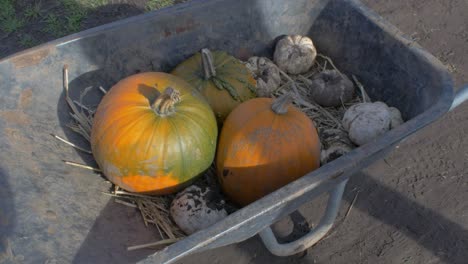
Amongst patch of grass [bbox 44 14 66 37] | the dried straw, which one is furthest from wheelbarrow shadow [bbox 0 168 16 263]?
patch of grass [bbox 44 14 66 37]

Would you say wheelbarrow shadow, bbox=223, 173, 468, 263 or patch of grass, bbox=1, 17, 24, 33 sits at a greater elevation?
patch of grass, bbox=1, 17, 24, 33

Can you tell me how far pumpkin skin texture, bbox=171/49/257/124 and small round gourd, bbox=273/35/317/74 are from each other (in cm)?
34

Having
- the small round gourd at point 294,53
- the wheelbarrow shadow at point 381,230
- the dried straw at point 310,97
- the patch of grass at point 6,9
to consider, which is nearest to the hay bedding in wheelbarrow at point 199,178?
the dried straw at point 310,97

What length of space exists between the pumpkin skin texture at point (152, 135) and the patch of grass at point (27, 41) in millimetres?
2079

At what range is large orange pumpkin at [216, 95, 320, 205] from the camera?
1.88 metres

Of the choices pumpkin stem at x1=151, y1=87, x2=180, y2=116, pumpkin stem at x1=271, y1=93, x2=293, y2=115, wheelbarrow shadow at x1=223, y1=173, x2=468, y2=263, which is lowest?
wheelbarrow shadow at x1=223, y1=173, x2=468, y2=263

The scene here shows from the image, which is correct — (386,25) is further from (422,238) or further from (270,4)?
(422,238)

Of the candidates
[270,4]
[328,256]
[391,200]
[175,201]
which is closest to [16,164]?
[175,201]

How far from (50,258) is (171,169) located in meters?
0.54

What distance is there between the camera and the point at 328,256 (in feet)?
8.63

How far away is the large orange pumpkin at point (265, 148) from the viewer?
1.88 metres

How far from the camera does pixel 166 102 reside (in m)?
1.79

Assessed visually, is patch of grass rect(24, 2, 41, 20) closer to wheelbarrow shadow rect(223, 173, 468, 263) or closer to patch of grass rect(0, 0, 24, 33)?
patch of grass rect(0, 0, 24, 33)

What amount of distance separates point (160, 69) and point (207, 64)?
1.03ft
